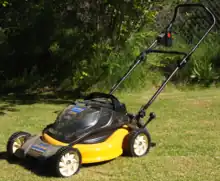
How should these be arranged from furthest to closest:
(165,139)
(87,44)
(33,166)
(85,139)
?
(87,44) < (165,139) < (33,166) < (85,139)

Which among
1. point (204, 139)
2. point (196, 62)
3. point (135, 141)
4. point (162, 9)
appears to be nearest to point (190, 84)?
point (196, 62)

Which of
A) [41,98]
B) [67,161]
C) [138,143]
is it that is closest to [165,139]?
[138,143]

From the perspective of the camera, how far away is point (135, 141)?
4.73 m

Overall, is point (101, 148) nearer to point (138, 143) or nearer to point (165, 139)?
point (138, 143)

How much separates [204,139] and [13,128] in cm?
254

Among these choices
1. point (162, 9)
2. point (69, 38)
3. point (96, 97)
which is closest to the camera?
point (96, 97)

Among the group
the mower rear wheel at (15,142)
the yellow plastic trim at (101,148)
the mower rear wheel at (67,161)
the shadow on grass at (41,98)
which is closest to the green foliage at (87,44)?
the shadow on grass at (41,98)

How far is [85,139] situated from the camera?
4.47 meters

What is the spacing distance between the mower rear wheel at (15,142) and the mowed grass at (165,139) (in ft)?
0.42

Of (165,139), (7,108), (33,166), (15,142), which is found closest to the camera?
(33,166)

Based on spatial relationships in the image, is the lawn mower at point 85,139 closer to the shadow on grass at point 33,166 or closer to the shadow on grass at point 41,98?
the shadow on grass at point 33,166

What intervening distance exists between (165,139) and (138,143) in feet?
2.67

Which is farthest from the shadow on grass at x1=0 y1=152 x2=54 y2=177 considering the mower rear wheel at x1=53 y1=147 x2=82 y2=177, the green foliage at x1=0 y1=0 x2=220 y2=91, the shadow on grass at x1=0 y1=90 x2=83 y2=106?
the green foliage at x1=0 y1=0 x2=220 y2=91

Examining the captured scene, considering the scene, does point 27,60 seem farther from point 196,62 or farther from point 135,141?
point 135,141
